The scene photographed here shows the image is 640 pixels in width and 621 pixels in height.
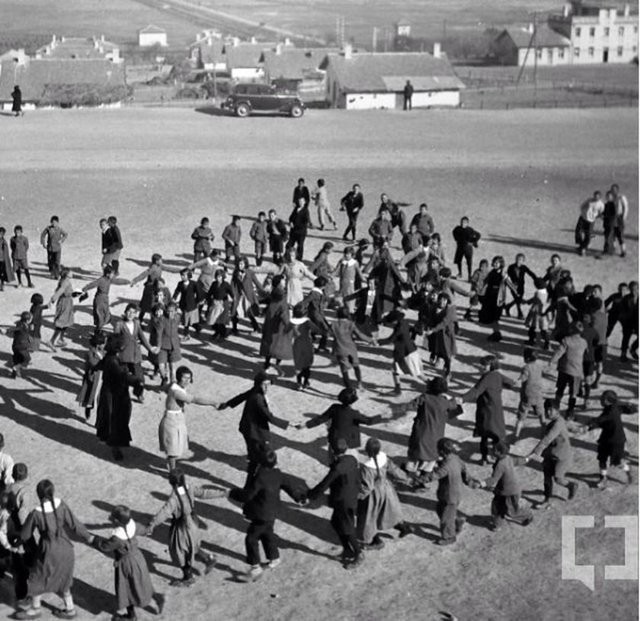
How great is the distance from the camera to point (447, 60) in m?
36.8

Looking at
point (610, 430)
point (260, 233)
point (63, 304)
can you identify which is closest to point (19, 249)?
point (63, 304)

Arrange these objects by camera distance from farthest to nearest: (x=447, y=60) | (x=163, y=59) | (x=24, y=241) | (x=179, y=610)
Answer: (x=447, y=60) < (x=163, y=59) < (x=24, y=241) < (x=179, y=610)

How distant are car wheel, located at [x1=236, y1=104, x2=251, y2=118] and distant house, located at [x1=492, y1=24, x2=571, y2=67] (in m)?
6.88

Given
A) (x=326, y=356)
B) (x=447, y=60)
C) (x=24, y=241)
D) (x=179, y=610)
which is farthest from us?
(x=447, y=60)

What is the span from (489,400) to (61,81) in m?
11.6

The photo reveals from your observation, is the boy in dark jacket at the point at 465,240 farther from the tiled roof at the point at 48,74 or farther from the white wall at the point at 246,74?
the white wall at the point at 246,74

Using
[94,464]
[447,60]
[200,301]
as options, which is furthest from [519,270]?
[447,60]

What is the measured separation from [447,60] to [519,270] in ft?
79.9

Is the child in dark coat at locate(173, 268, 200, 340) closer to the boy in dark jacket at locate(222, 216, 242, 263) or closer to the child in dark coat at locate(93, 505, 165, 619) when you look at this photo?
the boy in dark jacket at locate(222, 216, 242, 263)

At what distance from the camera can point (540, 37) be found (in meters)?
28.3

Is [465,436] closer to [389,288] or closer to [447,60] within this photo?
[389,288]

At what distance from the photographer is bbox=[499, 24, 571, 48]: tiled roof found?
26.5 meters

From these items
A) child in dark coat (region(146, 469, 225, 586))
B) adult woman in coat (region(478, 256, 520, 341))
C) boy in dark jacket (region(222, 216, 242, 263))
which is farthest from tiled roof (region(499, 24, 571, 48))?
child in dark coat (region(146, 469, 225, 586))

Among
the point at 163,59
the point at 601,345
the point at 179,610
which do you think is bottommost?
the point at 179,610
